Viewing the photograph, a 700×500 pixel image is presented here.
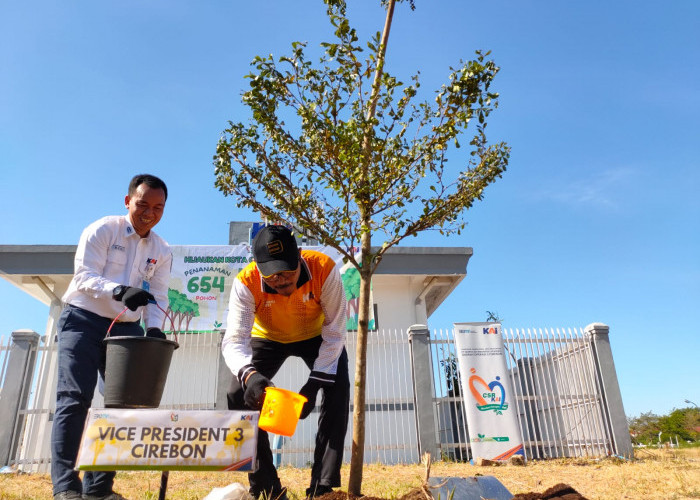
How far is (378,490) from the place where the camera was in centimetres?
487

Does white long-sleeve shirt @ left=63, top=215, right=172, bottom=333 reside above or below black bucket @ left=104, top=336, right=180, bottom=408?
above

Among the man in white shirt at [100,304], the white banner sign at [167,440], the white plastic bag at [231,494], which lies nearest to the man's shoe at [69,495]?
the man in white shirt at [100,304]

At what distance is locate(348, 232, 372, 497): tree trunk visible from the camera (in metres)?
3.44

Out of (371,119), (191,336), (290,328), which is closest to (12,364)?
(191,336)

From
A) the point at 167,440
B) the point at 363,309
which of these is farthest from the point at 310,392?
the point at 167,440

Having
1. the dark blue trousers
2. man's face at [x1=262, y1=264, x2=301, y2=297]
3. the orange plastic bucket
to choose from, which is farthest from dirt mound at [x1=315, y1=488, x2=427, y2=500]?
the dark blue trousers

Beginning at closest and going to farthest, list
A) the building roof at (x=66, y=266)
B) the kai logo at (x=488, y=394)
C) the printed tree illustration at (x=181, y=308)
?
the kai logo at (x=488, y=394) < the printed tree illustration at (x=181, y=308) < the building roof at (x=66, y=266)

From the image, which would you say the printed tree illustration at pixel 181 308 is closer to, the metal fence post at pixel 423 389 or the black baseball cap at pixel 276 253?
the metal fence post at pixel 423 389

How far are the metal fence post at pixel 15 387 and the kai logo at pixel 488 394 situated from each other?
7.87 m

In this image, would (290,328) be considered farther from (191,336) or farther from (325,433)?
(191,336)

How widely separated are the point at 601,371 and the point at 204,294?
8214mm

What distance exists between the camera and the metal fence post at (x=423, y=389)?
342 inches

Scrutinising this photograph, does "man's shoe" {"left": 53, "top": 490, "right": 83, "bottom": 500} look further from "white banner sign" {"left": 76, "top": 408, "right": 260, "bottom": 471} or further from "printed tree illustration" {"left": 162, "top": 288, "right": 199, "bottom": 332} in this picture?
"printed tree illustration" {"left": 162, "top": 288, "right": 199, "bottom": 332}

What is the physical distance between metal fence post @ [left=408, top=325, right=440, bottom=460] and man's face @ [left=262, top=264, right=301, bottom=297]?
6.35 meters
